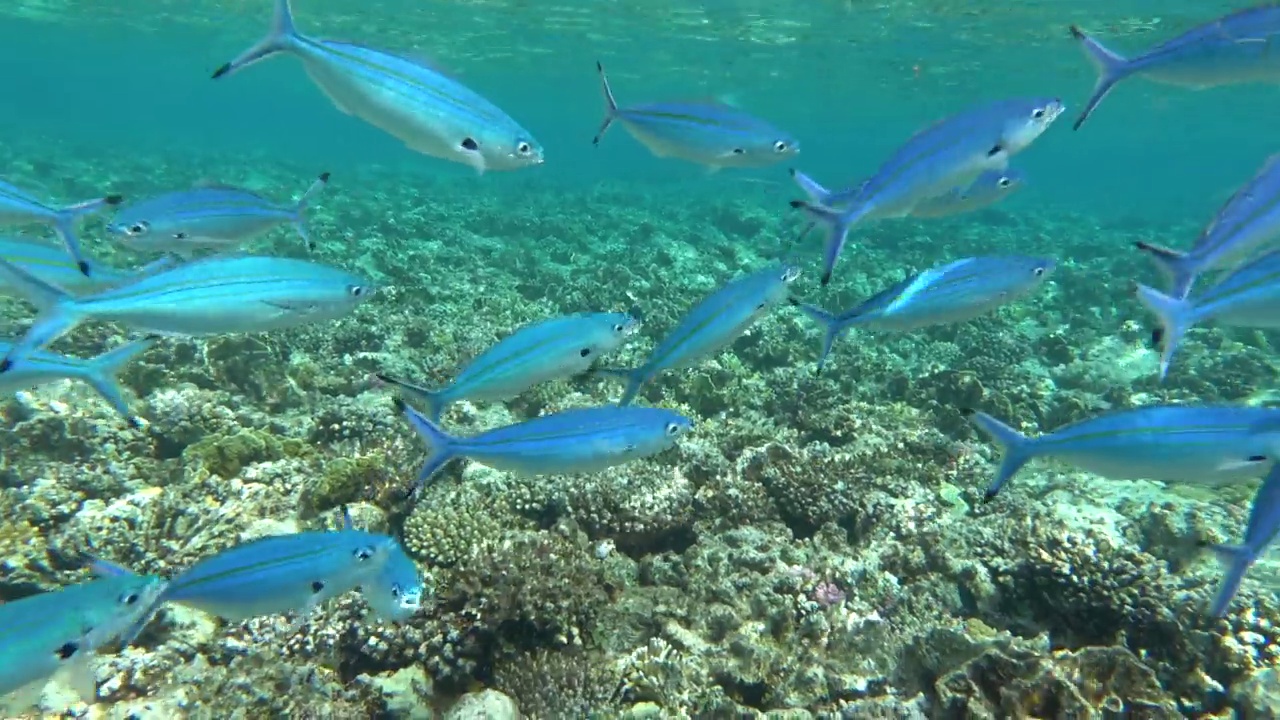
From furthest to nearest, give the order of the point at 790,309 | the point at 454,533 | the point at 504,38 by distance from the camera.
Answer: the point at 504,38, the point at 790,309, the point at 454,533

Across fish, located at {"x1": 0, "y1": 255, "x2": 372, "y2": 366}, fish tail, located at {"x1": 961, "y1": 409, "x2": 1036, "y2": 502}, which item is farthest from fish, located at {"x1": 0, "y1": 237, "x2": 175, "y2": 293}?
fish tail, located at {"x1": 961, "y1": 409, "x2": 1036, "y2": 502}

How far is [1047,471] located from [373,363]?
8265 millimetres

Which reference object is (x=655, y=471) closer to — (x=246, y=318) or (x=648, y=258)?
(x=246, y=318)

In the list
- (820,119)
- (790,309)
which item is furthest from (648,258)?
(820,119)

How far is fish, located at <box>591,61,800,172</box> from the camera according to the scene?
4355mm

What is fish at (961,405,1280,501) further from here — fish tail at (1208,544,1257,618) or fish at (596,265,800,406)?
fish at (596,265,800,406)

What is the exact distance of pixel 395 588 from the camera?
3.58 m

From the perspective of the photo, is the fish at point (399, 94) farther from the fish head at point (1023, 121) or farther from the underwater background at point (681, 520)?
the fish head at point (1023, 121)

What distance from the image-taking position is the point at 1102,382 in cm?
1034

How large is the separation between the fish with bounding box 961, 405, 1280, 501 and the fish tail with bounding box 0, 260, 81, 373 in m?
4.53

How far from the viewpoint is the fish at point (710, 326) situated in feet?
12.8

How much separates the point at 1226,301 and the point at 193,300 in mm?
5080

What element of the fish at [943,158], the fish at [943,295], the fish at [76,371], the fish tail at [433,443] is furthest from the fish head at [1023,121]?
the fish at [76,371]

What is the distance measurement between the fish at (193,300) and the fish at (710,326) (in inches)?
68.5
